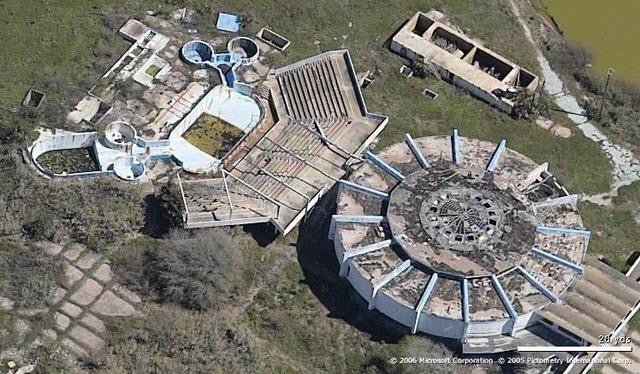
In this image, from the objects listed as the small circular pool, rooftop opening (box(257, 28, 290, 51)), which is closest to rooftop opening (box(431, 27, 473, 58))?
rooftop opening (box(257, 28, 290, 51))

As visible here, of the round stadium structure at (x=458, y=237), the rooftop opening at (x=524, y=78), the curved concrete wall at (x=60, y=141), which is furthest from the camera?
the rooftop opening at (x=524, y=78)

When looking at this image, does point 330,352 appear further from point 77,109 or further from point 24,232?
point 77,109

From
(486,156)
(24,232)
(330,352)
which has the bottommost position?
(24,232)

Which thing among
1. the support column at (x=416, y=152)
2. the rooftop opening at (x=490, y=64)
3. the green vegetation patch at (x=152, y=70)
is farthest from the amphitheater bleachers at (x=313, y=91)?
the rooftop opening at (x=490, y=64)

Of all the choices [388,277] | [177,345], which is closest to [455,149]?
[388,277]

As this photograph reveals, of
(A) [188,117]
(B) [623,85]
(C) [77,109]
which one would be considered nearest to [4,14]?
(C) [77,109]

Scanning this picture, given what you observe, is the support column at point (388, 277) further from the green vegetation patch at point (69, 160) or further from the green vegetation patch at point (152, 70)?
the green vegetation patch at point (152, 70)

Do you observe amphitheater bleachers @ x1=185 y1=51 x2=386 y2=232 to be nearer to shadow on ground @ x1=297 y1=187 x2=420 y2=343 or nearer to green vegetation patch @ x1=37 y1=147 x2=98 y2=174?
shadow on ground @ x1=297 y1=187 x2=420 y2=343
